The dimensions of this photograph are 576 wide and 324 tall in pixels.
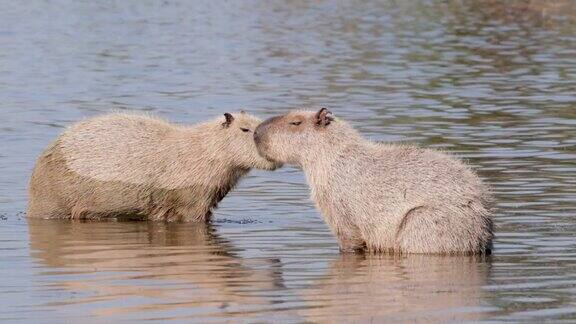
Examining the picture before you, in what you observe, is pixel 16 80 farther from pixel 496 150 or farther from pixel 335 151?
pixel 335 151

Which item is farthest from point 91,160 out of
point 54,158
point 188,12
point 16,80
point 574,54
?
point 188,12

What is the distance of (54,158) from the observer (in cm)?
1318

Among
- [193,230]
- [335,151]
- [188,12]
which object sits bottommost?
[188,12]

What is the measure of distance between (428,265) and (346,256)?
807mm

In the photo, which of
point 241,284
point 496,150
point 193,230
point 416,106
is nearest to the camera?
point 241,284

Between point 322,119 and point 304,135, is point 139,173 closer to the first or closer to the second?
point 304,135

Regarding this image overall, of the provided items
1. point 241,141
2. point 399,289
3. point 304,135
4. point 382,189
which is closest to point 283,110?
point 241,141

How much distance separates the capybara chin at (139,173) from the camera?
1300 cm

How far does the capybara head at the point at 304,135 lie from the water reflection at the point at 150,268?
0.86 meters

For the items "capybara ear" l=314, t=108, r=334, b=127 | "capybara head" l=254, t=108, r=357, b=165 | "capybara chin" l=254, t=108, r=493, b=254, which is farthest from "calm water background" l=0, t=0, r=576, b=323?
"capybara ear" l=314, t=108, r=334, b=127

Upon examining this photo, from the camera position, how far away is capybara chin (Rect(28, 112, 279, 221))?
13.0 metres

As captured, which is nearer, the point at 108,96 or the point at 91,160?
the point at 91,160

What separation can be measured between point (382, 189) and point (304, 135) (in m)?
0.86

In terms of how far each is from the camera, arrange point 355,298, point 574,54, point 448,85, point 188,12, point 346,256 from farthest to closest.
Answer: point 188,12, point 574,54, point 448,85, point 346,256, point 355,298
